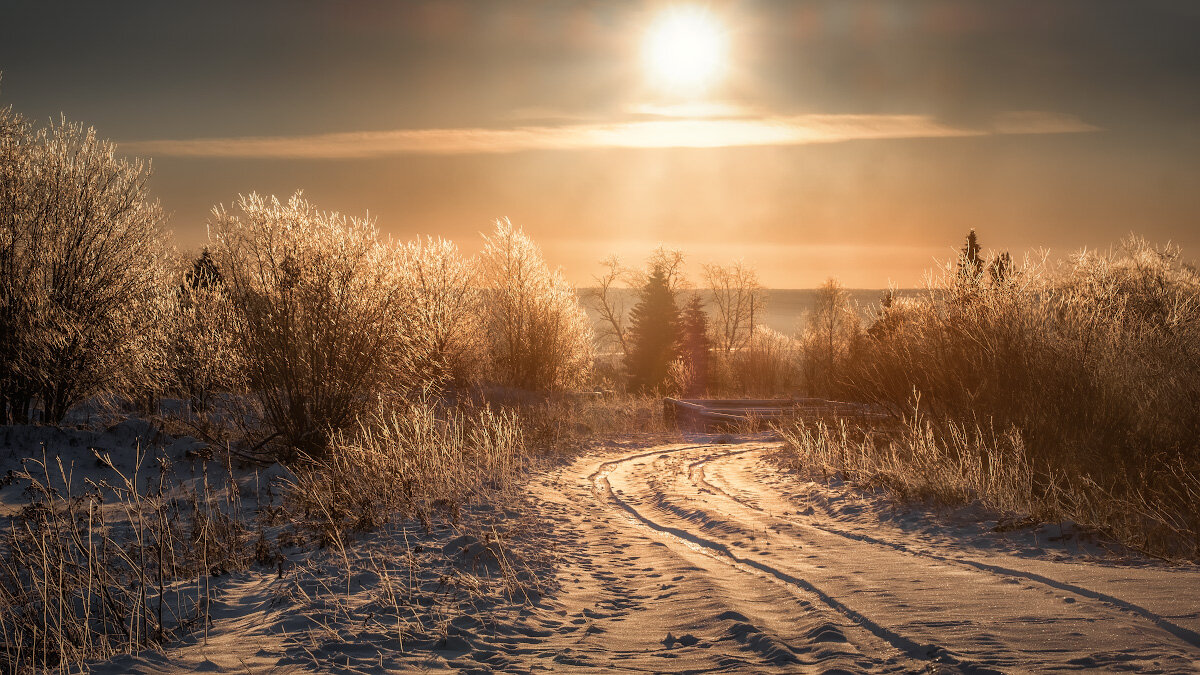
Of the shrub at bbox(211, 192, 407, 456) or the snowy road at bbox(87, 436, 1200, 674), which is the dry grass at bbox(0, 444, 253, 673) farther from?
the shrub at bbox(211, 192, 407, 456)

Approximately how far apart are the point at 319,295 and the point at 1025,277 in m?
11.8

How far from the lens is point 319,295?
13.3m

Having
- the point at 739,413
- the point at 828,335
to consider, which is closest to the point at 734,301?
the point at 828,335

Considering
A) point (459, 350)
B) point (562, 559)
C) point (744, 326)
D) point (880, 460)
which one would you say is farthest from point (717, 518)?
point (744, 326)

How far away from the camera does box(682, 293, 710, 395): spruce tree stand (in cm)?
4425

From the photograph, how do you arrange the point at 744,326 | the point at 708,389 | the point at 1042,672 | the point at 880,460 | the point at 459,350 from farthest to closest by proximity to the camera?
the point at 744,326 < the point at 708,389 < the point at 459,350 < the point at 880,460 < the point at 1042,672

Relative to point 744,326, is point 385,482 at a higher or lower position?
lower

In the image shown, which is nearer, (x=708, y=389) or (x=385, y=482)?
(x=385, y=482)

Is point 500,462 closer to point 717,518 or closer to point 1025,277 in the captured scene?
point 717,518

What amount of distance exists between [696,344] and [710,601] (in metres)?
40.2

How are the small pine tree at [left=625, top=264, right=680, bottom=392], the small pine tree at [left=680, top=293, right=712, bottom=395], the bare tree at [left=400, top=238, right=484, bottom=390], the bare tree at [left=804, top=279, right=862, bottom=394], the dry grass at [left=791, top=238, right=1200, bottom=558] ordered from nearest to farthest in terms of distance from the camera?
the dry grass at [left=791, top=238, right=1200, bottom=558] < the bare tree at [left=400, top=238, right=484, bottom=390] < the bare tree at [left=804, top=279, right=862, bottom=394] < the small pine tree at [left=625, top=264, right=680, bottom=392] < the small pine tree at [left=680, top=293, right=712, bottom=395]

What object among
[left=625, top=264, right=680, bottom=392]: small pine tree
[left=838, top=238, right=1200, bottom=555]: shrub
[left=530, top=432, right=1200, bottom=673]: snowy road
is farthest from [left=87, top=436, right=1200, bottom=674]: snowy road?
[left=625, top=264, right=680, bottom=392]: small pine tree

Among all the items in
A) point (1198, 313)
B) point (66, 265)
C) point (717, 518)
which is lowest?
point (717, 518)

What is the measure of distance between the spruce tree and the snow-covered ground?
3405 centimetres
